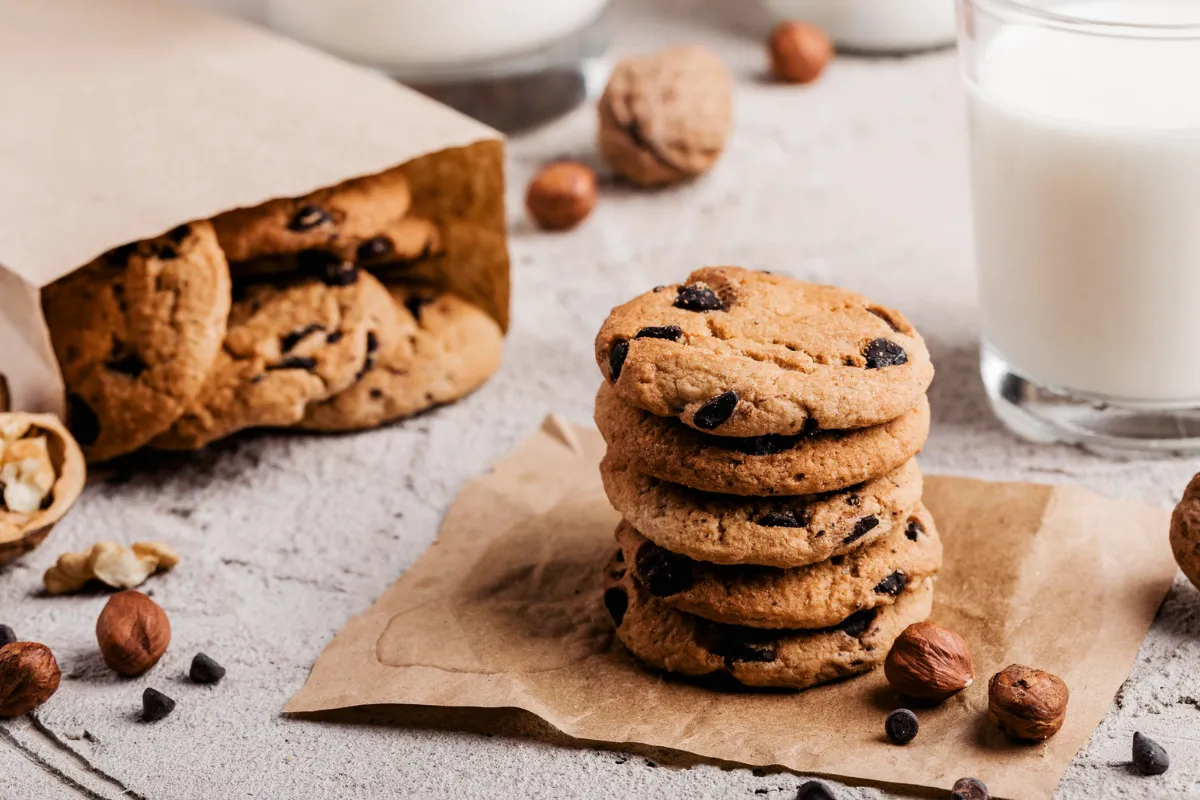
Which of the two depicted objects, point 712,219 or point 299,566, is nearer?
point 299,566

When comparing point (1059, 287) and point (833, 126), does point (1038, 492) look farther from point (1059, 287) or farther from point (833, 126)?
point (833, 126)

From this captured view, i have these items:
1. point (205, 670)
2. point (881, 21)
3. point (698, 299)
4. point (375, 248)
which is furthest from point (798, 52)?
point (205, 670)

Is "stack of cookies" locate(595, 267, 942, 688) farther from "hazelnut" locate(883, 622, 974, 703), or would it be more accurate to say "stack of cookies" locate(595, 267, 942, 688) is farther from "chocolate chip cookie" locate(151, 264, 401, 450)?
"chocolate chip cookie" locate(151, 264, 401, 450)

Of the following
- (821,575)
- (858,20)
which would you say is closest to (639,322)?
(821,575)

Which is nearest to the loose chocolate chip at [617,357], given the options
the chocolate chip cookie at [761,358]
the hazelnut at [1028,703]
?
the chocolate chip cookie at [761,358]

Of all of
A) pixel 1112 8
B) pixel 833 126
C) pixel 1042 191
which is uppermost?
pixel 1112 8

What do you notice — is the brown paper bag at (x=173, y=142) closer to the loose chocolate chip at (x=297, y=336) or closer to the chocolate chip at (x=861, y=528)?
the loose chocolate chip at (x=297, y=336)
